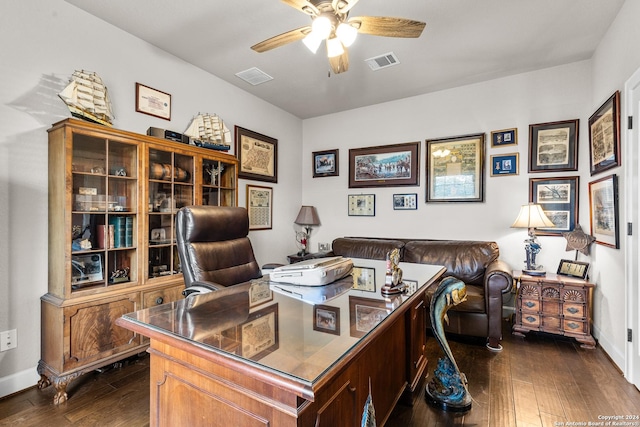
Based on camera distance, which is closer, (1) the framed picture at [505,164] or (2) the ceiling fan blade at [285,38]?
(2) the ceiling fan blade at [285,38]

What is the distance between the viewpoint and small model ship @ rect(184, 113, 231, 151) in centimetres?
305

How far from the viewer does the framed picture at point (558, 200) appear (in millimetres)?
3160

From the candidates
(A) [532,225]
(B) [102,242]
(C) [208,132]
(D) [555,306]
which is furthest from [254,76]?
(D) [555,306]

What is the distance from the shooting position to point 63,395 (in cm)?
196

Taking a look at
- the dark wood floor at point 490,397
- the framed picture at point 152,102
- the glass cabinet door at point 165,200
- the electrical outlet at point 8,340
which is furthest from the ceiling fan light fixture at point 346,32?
the electrical outlet at point 8,340

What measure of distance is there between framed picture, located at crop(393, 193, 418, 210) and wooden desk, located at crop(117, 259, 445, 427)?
278cm

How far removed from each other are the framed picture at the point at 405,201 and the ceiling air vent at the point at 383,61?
1.62 m

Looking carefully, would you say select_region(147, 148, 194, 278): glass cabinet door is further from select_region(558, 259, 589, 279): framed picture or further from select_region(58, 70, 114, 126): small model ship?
select_region(558, 259, 589, 279): framed picture

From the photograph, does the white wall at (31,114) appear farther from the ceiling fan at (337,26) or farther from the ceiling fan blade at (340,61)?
the ceiling fan blade at (340,61)

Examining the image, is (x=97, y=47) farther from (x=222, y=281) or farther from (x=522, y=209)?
(x=522, y=209)

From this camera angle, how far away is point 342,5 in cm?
173

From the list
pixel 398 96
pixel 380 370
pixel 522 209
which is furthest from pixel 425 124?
pixel 380 370

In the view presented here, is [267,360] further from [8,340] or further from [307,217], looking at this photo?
[307,217]

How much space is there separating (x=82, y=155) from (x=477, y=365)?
3.31m
